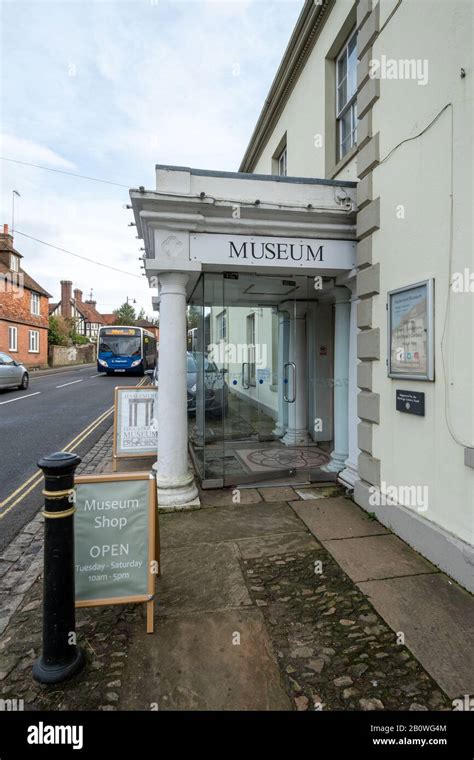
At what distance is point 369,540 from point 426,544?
58 cm

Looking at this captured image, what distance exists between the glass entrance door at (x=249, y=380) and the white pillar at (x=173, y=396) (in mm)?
798

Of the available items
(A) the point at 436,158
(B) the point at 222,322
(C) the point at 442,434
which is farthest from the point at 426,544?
(B) the point at 222,322

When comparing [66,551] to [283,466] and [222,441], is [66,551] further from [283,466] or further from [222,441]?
[283,466]

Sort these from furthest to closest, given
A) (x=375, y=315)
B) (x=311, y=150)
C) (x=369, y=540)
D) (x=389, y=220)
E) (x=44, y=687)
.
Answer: (x=311, y=150) → (x=375, y=315) → (x=389, y=220) → (x=369, y=540) → (x=44, y=687)

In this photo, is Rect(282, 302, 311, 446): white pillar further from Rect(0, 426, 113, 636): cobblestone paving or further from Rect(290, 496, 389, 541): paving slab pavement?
Rect(0, 426, 113, 636): cobblestone paving

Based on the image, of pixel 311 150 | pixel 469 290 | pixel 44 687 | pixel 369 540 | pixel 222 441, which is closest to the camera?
pixel 44 687

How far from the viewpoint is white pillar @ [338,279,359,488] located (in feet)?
17.9

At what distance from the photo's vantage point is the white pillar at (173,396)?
4945 mm

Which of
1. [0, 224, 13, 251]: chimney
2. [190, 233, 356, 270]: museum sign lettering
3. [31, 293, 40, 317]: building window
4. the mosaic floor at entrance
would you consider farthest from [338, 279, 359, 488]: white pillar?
[31, 293, 40, 317]: building window

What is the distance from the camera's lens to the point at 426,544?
12.1ft

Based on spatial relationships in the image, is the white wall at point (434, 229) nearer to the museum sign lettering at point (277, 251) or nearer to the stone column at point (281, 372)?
the museum sign lettering at point (277, 251)

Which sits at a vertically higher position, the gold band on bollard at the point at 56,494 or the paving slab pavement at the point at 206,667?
the gold band on bollard at the point at 56,494

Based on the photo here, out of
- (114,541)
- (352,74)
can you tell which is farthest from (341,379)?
(352,74)

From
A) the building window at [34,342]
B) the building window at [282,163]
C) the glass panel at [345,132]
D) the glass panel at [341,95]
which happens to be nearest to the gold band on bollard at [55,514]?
the glass panel at [345,132]
